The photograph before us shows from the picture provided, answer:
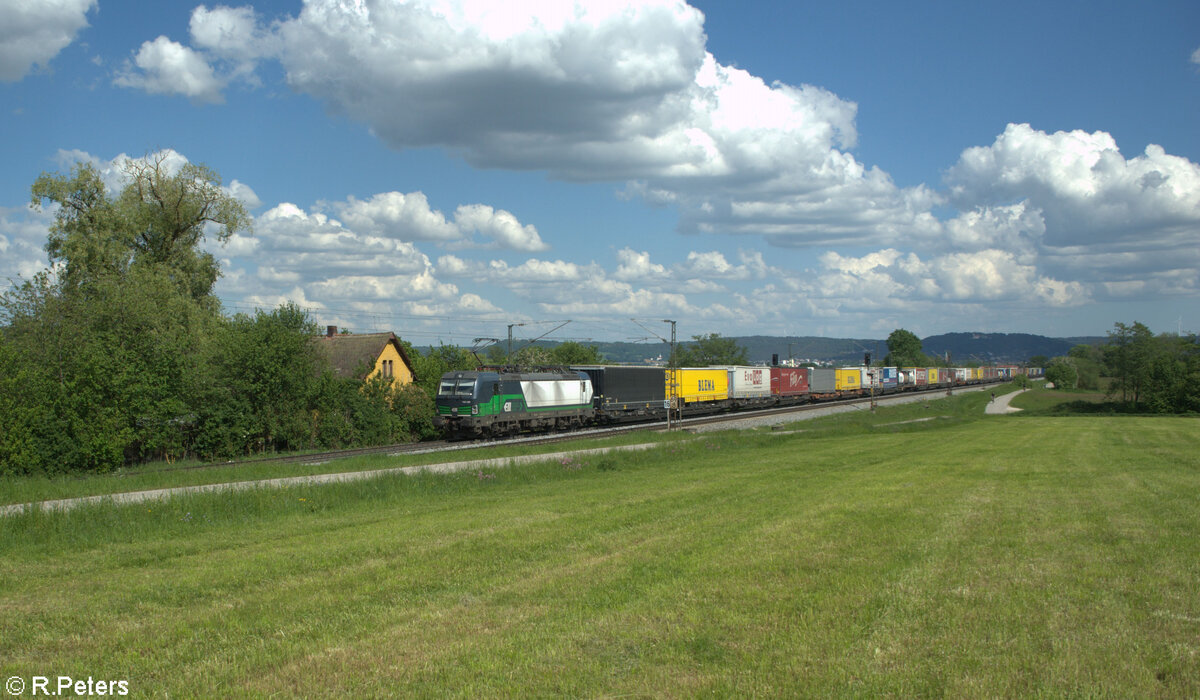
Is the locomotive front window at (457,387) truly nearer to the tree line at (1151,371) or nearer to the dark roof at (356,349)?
the dark roof at (356,349)

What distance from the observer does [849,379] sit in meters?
83.9

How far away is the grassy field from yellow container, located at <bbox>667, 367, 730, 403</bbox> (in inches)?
1548

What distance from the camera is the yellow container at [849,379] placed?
81.9 meters

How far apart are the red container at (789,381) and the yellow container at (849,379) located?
30.0 feet

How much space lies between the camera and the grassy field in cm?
556

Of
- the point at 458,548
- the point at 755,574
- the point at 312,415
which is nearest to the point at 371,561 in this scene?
the point at 458,548

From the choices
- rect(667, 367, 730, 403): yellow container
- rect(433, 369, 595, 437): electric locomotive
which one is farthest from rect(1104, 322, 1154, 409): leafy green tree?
rect(433, 369, 595, 437): electric locomotive

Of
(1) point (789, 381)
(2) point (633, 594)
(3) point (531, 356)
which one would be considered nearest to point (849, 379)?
(1) point (789, 381)

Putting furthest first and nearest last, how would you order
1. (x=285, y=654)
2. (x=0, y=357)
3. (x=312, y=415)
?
(x=312, y=415)
(x=0, y=357)
(x=285, y=654)

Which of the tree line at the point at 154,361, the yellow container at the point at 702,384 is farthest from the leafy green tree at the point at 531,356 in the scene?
the tree line at the point at 154,361

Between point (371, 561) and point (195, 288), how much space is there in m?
43.8

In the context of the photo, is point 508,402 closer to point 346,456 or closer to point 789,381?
point 346,456

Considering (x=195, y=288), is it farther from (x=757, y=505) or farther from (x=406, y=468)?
(x=757, y=505)

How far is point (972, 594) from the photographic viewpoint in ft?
23.5
